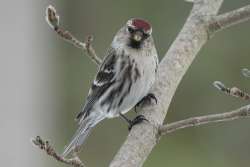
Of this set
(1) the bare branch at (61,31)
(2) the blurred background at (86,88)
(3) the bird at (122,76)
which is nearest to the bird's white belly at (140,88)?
(3) the bird at (122,76)

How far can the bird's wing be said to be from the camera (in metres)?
2.60

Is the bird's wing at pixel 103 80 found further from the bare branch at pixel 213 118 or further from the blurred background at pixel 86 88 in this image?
the blurred background at pixel 86 88

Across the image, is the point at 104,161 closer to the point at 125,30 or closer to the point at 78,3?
the point at 78,3

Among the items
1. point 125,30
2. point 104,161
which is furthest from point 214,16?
point 104,161

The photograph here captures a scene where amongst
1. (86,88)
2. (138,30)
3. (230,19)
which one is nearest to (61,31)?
(138,30)

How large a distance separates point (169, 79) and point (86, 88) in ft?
8.79

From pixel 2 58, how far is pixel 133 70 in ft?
6.52

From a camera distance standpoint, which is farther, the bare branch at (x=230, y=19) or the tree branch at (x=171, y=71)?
the bare branch at (x=230, y=19)

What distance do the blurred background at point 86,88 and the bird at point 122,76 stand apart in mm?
1503

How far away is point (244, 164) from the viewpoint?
14.2 feet

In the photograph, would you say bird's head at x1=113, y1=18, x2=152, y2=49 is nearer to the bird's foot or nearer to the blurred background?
the bird's foot

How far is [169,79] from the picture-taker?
7.66 feet

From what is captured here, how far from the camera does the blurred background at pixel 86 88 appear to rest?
4.37m

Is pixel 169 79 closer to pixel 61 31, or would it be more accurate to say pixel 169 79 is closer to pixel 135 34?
pixel 135 34
